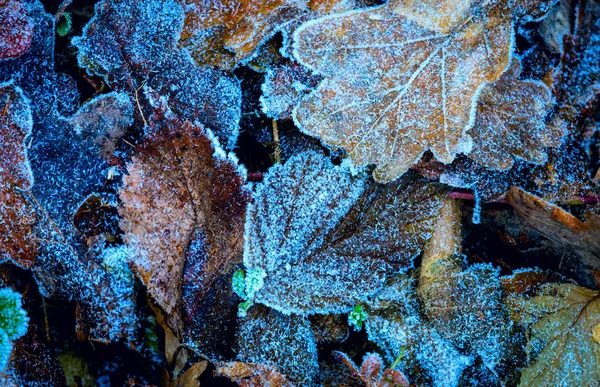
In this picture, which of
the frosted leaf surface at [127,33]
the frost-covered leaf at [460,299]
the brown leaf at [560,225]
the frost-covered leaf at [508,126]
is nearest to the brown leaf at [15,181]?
the frosted leaf surface at [127,33]

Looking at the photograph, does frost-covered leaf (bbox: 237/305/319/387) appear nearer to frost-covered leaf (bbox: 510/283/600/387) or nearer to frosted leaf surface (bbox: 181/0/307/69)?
frost-covered leaf (bbox: 510/283/600/387)

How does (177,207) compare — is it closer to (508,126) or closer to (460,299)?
(460,299)

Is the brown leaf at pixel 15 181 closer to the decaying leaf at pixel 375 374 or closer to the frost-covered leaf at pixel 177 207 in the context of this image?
the frost-covered leaf at pixel 177 207

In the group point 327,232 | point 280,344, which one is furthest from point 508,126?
point 280,344

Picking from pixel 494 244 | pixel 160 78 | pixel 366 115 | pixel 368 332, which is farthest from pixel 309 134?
pixel 494 244

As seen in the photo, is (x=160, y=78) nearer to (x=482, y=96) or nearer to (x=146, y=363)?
(x=146, y=363)

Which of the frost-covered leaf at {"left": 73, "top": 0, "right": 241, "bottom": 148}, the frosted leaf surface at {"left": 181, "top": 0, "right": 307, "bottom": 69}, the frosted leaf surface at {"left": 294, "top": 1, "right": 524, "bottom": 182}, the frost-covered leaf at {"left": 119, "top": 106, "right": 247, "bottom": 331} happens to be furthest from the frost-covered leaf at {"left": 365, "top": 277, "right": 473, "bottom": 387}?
the frosted leaf surface at {"left": 181, "top": 0, "right": 307, "bottom": 69}
